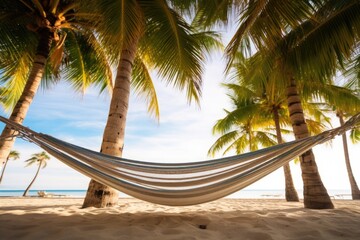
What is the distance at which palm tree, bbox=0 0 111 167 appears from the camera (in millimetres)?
3031

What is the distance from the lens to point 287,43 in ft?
9.91

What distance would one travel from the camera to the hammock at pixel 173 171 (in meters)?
1.44

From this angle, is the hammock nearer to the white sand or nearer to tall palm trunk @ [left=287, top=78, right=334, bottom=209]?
the white sand

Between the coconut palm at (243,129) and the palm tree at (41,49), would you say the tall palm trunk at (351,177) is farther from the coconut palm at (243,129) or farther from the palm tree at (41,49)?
the palm tree at (41,49)

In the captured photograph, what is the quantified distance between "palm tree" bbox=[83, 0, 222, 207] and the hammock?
2.38ft

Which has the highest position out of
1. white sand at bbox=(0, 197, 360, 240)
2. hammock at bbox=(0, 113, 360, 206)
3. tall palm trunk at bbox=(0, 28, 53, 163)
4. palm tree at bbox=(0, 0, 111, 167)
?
palm tree at bbox=(0, 0, 111, 167)

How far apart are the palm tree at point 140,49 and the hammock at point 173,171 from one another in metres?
0.73

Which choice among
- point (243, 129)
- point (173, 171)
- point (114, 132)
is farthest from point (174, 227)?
point (243, 129)

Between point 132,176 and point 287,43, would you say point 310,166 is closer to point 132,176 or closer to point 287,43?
point 287,43

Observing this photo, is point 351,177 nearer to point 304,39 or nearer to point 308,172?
point 308,172

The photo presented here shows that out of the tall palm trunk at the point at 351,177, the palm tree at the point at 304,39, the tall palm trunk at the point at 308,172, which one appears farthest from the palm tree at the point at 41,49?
the tall palm trunk at the point at 351,177

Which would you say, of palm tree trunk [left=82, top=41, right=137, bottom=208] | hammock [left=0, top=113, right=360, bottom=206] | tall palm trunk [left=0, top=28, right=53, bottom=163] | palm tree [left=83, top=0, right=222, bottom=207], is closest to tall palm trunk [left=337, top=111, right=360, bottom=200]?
palm tree [left=83, top=0, right=222, bottom=207]

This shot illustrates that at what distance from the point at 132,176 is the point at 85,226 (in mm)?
451

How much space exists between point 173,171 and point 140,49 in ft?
8.69
